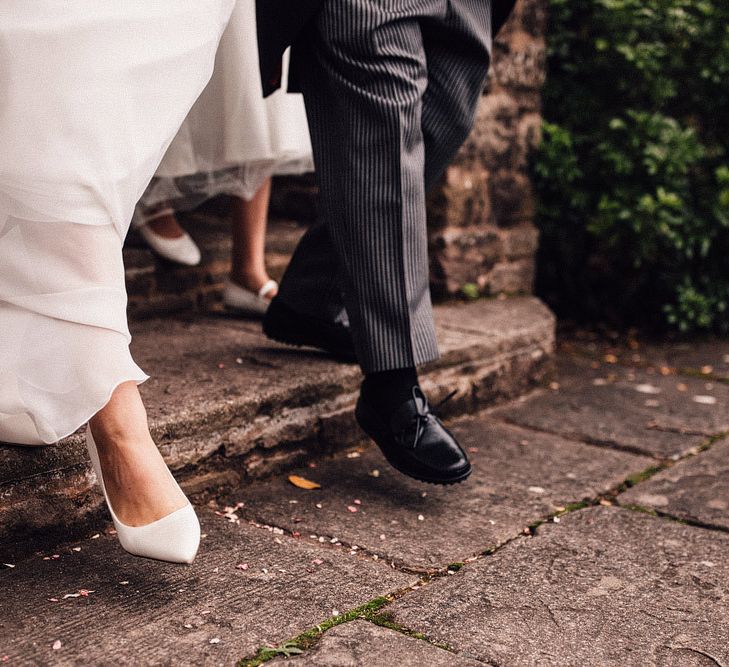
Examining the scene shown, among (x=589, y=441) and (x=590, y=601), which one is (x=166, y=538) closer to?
(x=590, y=601)

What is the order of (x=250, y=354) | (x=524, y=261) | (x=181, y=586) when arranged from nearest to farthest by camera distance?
1. (x=181, y=586)
2. (x=250, y=354)
3. (x=524, y=261)

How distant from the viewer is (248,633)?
1.31 meters

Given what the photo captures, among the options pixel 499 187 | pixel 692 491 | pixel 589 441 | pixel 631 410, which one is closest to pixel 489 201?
pixel 499 187

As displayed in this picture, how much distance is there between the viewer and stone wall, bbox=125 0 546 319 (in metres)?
3.06

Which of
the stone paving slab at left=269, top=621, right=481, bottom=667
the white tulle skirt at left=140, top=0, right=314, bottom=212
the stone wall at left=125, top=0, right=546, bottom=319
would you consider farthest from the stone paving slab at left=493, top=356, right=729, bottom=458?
the stone paving slab at left=269, top=621, right=481, bottom=667

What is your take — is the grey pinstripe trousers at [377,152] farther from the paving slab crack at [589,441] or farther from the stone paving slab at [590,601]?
the paving slab crack at [589,441]

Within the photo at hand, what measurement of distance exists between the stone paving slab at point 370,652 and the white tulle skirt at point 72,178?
469 millimetres

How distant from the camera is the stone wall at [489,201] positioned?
3061mm

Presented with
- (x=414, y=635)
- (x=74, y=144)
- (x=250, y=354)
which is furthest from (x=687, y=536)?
(x=74, y=144)

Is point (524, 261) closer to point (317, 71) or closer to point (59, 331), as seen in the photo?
point (317, 71)

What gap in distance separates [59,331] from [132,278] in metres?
1.21

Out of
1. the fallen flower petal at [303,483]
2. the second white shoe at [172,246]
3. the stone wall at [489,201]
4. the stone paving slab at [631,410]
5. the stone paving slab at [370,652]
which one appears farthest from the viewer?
the stone wall at [489,201]

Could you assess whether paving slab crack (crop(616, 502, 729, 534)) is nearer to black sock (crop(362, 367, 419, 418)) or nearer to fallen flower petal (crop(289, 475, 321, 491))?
black sock (crop(362, 367, 419, 418))

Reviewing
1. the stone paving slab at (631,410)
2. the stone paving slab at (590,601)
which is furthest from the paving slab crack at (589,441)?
the stone paving slab at (590,601)
